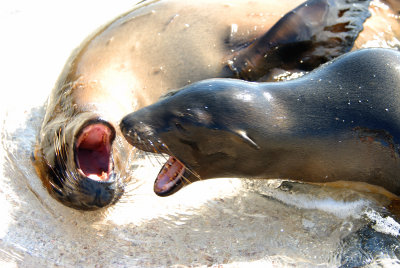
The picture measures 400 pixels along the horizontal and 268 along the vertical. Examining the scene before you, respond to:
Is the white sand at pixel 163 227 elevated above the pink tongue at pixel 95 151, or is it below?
below

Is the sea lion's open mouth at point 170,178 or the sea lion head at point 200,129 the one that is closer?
the sea lion head at point 200,129

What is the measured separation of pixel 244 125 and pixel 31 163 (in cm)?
193

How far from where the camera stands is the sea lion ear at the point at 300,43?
16.4 feet

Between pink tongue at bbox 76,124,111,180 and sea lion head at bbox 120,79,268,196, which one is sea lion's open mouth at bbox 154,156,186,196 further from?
pink tongue at bbox 76,124,111,180

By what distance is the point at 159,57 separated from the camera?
519cm

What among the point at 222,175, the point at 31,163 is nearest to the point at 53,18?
the point at 31,163

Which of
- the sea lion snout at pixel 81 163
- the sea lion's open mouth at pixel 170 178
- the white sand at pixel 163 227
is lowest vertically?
the white sand at pixel 163 227

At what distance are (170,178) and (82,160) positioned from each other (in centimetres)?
71

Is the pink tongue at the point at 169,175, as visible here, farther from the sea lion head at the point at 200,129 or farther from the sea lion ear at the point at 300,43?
the sea lion ear at the point at 300,43

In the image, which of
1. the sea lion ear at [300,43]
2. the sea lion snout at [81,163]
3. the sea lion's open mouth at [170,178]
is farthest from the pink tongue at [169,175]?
the sea lion ear at [300,43]

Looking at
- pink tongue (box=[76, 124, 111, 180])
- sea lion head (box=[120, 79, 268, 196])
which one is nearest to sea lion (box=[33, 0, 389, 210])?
pink tongue (box=[76, 124, 111, 180])

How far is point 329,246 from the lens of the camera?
417cm

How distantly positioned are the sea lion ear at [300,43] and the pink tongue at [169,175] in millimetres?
1140

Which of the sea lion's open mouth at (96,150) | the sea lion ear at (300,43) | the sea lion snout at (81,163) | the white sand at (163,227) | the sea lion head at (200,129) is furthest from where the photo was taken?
the sea lion ear at (300,43)
